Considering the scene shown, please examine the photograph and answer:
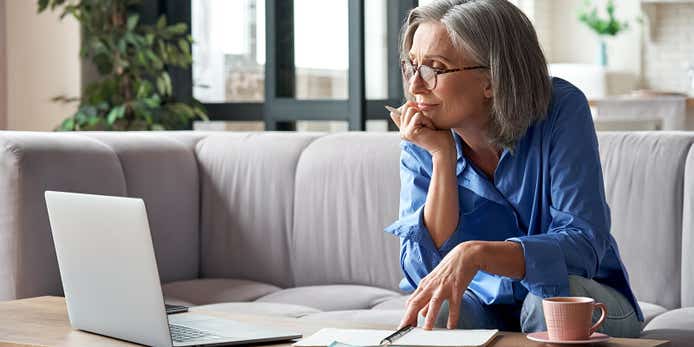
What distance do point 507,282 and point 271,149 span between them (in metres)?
1.56

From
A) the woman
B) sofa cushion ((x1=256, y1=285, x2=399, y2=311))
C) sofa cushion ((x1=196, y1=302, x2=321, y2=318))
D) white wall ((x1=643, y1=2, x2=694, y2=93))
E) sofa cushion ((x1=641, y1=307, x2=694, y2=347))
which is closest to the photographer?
the woman

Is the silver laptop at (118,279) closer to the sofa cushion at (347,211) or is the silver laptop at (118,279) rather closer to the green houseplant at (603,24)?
the sofa cushion at (347,211)

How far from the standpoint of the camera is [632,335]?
1.88 meters

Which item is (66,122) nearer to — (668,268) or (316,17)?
(316,17)

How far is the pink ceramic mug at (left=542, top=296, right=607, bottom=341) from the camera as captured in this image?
1435mm

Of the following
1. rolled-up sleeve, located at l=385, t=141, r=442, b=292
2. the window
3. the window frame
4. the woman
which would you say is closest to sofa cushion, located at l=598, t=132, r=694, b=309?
the woman

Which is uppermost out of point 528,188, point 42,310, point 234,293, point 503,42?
point 503,42

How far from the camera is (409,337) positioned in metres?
1.50

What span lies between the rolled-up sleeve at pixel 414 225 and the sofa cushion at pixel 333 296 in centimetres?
77

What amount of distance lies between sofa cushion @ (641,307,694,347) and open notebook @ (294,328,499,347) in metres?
0.74

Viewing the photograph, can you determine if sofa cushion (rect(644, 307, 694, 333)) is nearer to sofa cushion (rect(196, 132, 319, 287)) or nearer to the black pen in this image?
the black pen

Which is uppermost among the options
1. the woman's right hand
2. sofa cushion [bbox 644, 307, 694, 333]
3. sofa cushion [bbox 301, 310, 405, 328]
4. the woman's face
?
the woman's face

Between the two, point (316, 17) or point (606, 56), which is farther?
point (606, 56)

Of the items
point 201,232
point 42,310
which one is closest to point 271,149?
point 201,232
